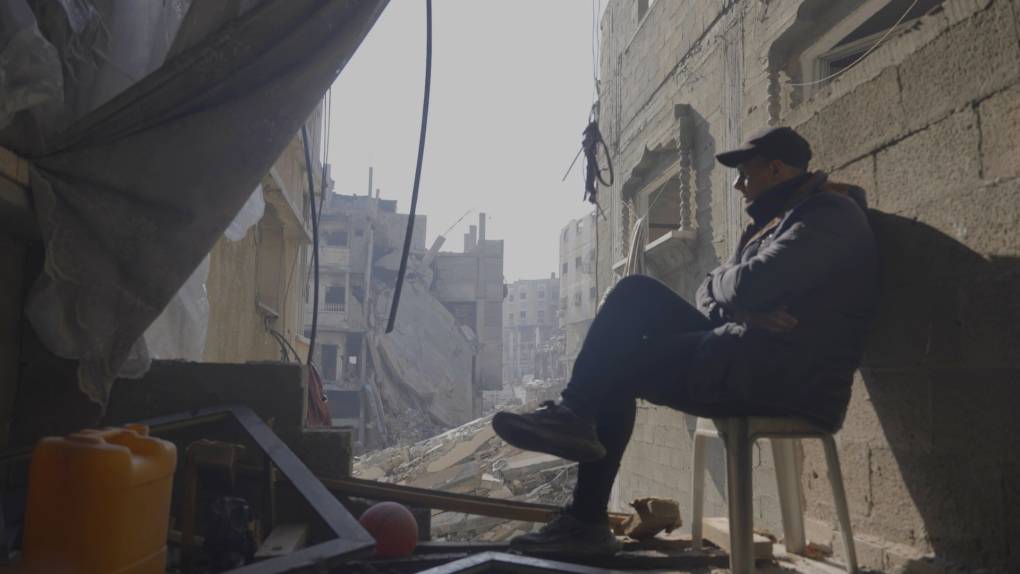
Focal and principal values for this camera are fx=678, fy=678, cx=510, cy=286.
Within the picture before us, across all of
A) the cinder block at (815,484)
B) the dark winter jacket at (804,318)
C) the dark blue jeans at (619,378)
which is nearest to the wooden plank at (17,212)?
the dark blue jeans at (619,378)

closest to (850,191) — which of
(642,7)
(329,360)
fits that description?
(642,7)

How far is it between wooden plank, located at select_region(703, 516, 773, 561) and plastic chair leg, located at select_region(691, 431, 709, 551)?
0.09m

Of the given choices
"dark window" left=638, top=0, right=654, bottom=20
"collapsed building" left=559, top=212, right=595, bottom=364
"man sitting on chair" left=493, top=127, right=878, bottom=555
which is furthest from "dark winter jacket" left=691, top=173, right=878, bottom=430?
"collapsed building" left=559, top=212, right=595, bottom=364

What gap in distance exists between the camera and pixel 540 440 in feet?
8.13

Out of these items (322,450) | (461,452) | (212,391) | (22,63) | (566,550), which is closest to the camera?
(22,63)

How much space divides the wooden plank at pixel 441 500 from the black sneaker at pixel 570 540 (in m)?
0.57

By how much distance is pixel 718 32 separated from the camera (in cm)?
795

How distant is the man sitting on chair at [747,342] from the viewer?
2.40 meters

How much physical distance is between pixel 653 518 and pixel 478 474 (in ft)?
41.0

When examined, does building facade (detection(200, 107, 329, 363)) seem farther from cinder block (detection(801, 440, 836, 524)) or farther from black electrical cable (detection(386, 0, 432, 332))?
cinder block (detection(801, 440, 836, 524))

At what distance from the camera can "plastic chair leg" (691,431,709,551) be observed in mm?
3012

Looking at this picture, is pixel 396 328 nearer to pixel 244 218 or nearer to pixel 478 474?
pixel 478 474

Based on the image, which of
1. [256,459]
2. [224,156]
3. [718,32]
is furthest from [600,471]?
[718,32]

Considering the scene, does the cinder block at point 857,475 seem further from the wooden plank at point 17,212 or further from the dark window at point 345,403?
the dark window at point 345,403
